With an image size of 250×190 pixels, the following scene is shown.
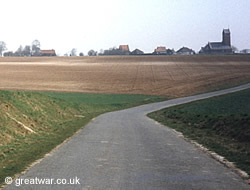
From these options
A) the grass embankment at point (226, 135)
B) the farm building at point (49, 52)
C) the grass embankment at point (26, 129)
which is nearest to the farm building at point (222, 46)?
the farm building at point (49, 52)

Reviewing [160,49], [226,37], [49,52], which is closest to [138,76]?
[226,37]

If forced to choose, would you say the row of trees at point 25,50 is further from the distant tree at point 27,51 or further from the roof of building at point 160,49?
the roof of building at point 160,49

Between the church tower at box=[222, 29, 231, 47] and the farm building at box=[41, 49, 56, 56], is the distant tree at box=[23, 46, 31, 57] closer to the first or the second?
the farm building at box=[41, 49, 56, 56]

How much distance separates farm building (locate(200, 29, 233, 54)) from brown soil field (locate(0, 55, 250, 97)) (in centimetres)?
5712

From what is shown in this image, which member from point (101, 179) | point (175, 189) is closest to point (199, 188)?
point (175, 189)

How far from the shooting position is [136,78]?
78.2 meters

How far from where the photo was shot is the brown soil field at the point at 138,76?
66438mm

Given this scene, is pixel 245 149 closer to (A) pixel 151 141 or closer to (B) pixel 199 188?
(A) pixel 151 141

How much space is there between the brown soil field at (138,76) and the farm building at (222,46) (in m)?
57.1

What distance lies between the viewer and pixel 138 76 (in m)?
80.6

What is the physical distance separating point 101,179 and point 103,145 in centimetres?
608

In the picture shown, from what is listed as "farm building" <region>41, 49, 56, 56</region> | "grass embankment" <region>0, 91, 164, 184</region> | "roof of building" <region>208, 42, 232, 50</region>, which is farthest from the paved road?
"farm building" <region>41, 49, 56, 56</region>

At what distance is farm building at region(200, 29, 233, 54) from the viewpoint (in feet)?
547

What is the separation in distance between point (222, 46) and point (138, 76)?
324 ft
